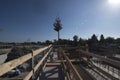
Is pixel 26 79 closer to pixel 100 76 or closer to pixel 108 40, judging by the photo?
pixel 100 76

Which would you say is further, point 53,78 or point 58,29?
point 58,29

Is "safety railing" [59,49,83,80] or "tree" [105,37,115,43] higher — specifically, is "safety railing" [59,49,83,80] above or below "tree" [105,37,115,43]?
below

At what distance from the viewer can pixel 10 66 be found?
97.4 inches

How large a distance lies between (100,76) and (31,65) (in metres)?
3.23

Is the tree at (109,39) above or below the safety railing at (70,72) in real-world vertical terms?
above

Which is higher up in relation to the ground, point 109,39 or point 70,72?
point 109,39

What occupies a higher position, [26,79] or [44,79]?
[26,79]

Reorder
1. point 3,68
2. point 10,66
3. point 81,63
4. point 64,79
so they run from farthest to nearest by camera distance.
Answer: point 81,63, point 64,79, point 10,66, point 3,68

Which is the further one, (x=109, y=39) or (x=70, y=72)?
(x=109, y=39)

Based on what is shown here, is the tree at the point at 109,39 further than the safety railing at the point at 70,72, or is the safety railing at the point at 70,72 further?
the tree at the point at 109,39

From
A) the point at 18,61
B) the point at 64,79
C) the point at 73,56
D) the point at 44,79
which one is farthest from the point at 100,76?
the point at 73,56

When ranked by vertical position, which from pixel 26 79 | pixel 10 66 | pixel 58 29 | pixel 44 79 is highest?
pixel 58 29

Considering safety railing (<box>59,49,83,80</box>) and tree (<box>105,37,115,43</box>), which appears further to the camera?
tree (<box>105,37,115,43</box>)

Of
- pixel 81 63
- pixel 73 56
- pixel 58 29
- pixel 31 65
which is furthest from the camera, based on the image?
pixel 58 29
